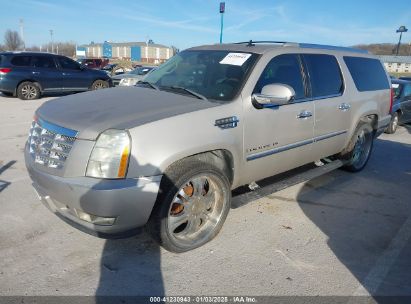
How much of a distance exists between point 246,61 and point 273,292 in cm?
234

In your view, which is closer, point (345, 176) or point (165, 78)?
point (165, 78)

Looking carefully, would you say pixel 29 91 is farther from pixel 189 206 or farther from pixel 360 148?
pixel 189 206

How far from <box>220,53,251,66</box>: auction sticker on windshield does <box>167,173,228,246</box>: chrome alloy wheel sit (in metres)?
1.36

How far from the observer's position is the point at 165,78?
14.3 ft

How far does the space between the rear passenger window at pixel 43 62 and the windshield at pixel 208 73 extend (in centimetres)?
1040

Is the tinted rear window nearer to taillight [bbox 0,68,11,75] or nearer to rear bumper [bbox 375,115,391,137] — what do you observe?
rear bumper [bbox 375,115,391,137]

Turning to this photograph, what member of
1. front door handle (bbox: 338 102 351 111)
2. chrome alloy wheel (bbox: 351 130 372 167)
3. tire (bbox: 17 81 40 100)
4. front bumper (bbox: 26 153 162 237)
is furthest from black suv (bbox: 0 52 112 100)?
front door handle (bbox: 338 102 351 111)

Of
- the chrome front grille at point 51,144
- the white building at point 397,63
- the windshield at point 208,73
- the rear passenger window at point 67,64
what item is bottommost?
the chrome front grille at point 51,144

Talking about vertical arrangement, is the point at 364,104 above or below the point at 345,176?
above

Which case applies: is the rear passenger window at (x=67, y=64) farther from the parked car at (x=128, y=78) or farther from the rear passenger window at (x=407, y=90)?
the rear passenger window at (x=407, y=90)

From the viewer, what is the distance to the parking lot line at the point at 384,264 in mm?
2987

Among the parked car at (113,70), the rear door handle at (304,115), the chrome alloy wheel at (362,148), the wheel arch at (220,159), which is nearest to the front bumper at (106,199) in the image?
the wheel arch at (220,159)

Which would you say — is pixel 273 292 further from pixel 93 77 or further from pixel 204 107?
pixel 93 77

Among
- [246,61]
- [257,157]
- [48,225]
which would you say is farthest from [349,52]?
[48,225]
